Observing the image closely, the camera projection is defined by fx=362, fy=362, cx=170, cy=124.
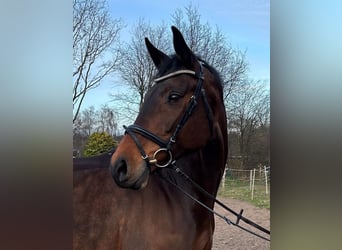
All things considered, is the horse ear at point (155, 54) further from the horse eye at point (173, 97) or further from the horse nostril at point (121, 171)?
the horse nostril at point (121, 171)

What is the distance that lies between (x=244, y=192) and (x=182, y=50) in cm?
57

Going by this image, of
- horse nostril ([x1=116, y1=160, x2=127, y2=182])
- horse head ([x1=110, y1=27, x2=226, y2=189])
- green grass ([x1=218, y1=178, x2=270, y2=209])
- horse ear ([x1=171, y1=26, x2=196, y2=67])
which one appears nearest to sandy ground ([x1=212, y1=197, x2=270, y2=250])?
green grass ([x1=218, y1=178, x2=270, y2=209])

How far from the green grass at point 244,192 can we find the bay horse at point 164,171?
0.17ft

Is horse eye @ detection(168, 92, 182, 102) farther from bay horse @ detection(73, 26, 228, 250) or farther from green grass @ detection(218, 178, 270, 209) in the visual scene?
green grass @ detection(218, 178, 270, 209)

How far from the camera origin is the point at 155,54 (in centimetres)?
141

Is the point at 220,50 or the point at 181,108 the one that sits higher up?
the point at 220,50

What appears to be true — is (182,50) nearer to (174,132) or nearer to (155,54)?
(155,54)
